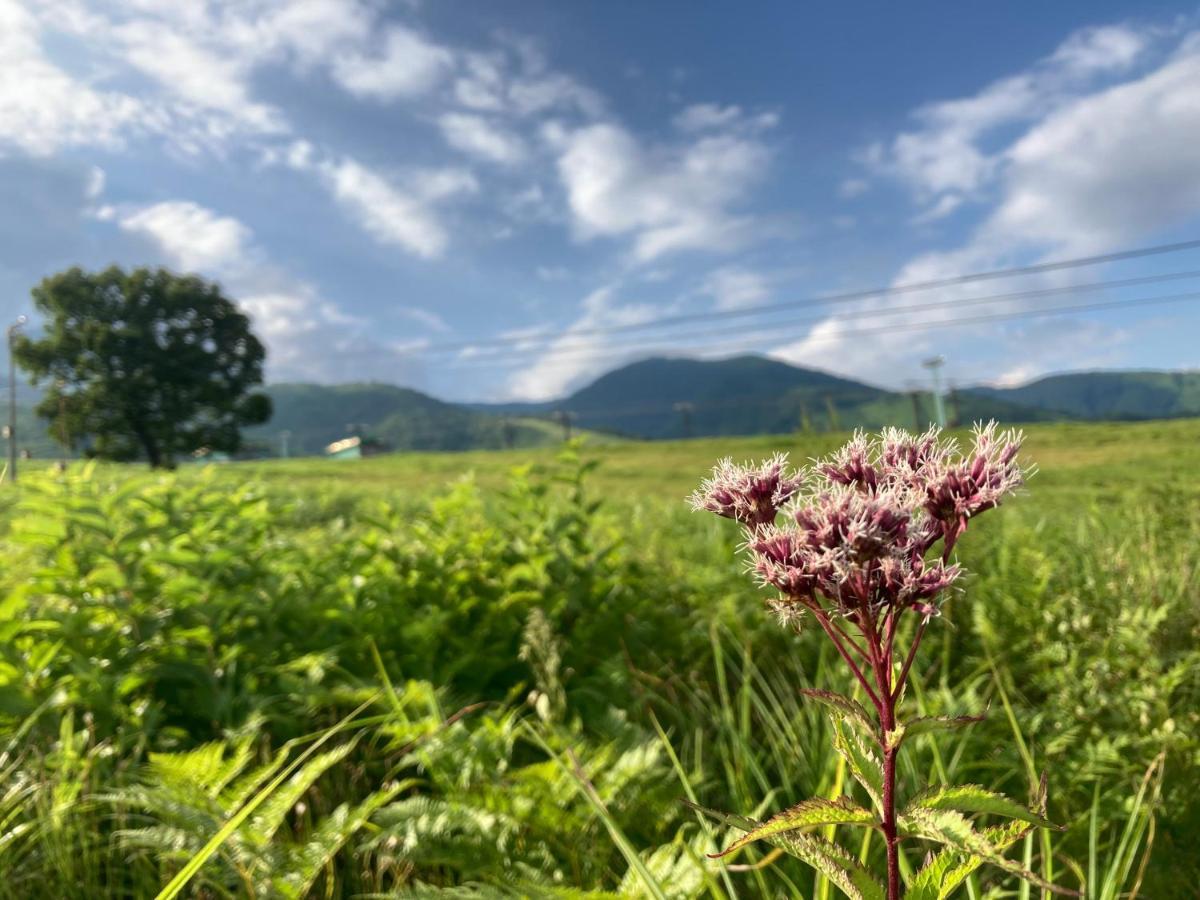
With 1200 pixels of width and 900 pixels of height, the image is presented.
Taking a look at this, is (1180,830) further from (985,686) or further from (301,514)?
(301,514)

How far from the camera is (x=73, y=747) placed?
11.9 ft

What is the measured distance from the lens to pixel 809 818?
1209 mm

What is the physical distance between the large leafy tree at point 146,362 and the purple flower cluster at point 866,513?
71733 millimetres

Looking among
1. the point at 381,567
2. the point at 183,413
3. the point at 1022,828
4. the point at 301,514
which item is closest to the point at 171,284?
the point at 183,413

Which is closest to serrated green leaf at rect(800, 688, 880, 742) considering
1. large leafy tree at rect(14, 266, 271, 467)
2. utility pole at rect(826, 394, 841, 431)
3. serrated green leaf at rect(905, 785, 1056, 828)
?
serrated green leaf at rect(905, 785, 1056, 828)

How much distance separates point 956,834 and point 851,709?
0.23 m

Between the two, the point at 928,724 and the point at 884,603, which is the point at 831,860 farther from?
the point at 884,603

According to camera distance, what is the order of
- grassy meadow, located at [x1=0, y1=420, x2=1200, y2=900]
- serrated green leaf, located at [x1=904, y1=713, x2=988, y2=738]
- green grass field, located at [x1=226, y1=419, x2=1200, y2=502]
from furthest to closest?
green grass field, located at [x1=226, y1=419, x2=1200, y2=502] → grassy meadow, located at [x1=0, y1=420, x2=1200, y2=900] → serrated green leaf, located at [x1=904, y1=713, x2=988, y2=738]

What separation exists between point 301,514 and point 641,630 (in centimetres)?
1384

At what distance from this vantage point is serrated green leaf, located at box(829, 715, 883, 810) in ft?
4.22

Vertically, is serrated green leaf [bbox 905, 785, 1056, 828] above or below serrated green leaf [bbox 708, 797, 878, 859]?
above

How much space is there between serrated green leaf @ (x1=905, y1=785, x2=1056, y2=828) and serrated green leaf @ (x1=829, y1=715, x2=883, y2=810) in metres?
0.06

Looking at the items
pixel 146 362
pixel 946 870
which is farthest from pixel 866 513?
pixel 146 362

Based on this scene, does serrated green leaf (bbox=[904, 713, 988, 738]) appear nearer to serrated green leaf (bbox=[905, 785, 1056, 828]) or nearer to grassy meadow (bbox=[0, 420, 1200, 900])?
serrated green leaf (bbox=[905, 785, 1056, 828])
